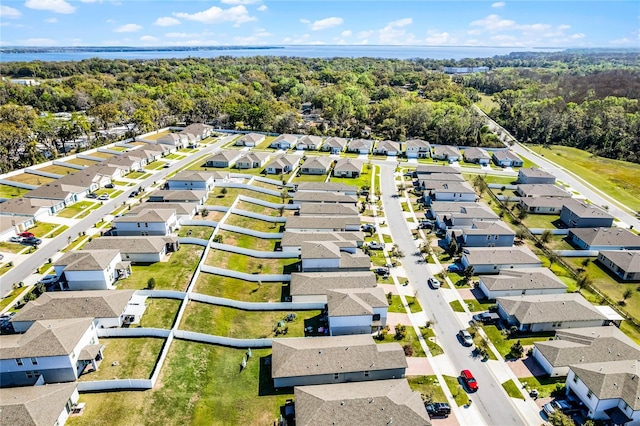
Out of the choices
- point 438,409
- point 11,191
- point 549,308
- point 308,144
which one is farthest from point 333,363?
point 308,144

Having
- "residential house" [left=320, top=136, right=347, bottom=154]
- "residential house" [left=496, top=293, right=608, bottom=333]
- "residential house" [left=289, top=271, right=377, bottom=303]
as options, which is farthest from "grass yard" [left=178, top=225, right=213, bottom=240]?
Answer: "residential house" [left=320, top=136, right=347, bottom=154]

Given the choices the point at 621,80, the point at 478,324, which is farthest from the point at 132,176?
the point at 621,80

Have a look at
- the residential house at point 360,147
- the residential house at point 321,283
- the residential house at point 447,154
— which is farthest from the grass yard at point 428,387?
the residential house at point 360,147

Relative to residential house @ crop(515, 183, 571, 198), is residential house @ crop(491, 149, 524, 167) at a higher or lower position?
higher

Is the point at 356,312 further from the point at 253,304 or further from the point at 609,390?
the point at 609,390

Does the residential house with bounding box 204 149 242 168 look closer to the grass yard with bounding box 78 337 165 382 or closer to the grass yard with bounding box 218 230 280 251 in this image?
the grass yard with bounding box 218 230 280 251

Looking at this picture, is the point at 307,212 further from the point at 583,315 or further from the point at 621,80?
the point at 621,80
